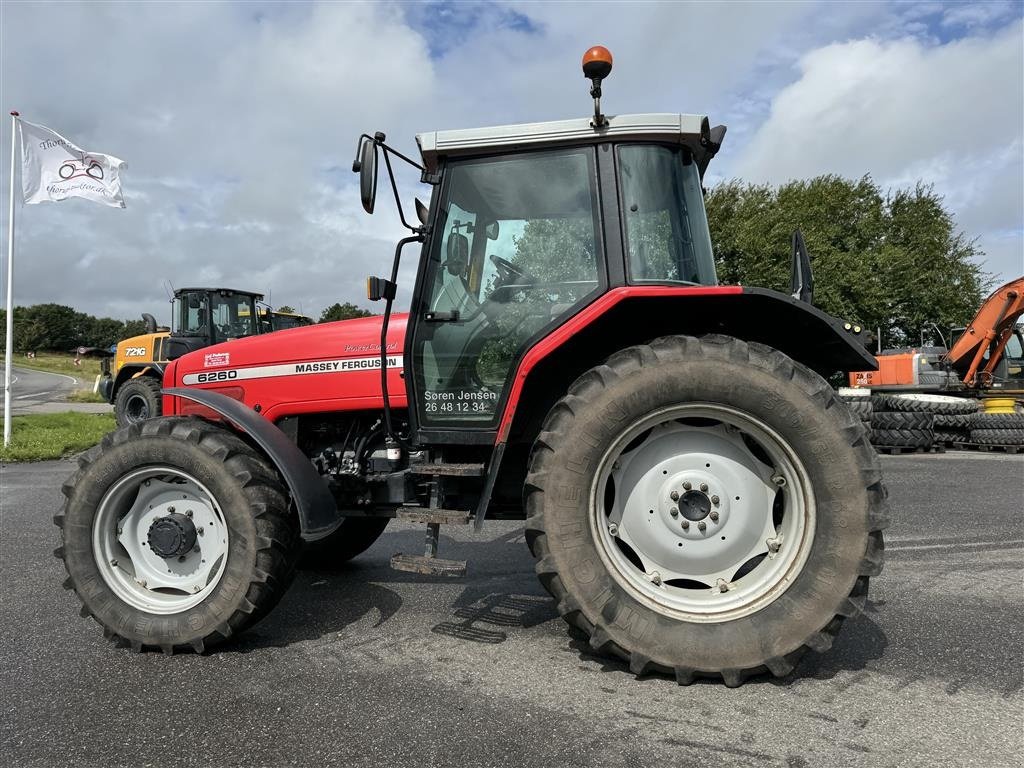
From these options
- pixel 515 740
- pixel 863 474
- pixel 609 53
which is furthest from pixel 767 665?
pixel 609 53

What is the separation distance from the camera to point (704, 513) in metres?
2.63

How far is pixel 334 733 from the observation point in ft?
7.12

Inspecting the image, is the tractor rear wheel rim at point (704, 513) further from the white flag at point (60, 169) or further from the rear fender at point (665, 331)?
the white flag at point (60, 169)

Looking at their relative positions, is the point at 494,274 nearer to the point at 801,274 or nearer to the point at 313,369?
the point at 313,369

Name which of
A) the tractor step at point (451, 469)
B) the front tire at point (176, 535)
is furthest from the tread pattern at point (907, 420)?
the front tire at point (176, 535)

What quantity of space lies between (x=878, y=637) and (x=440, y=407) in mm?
2180

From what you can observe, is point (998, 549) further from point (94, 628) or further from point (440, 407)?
point (94, 628)

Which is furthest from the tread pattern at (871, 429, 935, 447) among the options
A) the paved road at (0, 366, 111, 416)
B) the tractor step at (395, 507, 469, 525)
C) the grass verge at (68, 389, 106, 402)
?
the grass verge at (68, 389, 106, 402)

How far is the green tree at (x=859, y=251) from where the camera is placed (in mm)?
23094

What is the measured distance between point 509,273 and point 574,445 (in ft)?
2.99

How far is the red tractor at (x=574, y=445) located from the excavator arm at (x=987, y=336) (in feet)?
41.3

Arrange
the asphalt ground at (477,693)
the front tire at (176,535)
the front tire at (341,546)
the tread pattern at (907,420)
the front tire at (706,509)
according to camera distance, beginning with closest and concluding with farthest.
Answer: the asphalt ground at (477,693) → the front tire at (706,509) → the front tire at (176,535) → the front tire at (341,546) → the tread pattern at (907,420)

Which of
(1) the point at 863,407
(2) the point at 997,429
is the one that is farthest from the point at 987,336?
(1) the point at 863,407

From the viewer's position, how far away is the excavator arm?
1269cm
